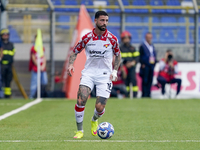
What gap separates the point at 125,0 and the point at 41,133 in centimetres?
1000

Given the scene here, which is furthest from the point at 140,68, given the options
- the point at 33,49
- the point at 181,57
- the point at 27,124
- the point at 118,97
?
the point at 27,124

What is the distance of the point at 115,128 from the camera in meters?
7.13

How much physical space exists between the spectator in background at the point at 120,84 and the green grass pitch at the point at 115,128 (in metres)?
3.35

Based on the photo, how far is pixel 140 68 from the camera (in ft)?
46.7

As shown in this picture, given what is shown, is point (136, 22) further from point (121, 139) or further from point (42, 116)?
point (121, 139)

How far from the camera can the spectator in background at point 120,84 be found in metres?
14.0

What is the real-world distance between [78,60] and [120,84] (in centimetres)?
158

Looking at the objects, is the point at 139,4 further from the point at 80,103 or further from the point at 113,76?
the point at 80,103

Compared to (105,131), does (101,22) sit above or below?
above

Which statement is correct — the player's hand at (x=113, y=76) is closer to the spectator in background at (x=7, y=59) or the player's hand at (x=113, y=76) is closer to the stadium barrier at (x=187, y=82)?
the spectator in background at (x=7, y=59)

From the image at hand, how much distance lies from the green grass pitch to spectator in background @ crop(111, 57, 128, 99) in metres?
3.35

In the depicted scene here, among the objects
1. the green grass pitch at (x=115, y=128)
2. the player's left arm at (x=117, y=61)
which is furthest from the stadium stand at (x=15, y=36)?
the player's left arm at (x=117, y=61)

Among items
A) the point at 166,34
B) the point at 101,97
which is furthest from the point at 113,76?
the point at 166,34

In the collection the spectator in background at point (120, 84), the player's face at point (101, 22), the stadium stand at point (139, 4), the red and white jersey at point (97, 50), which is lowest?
the spectator in background at point (120, 84)
